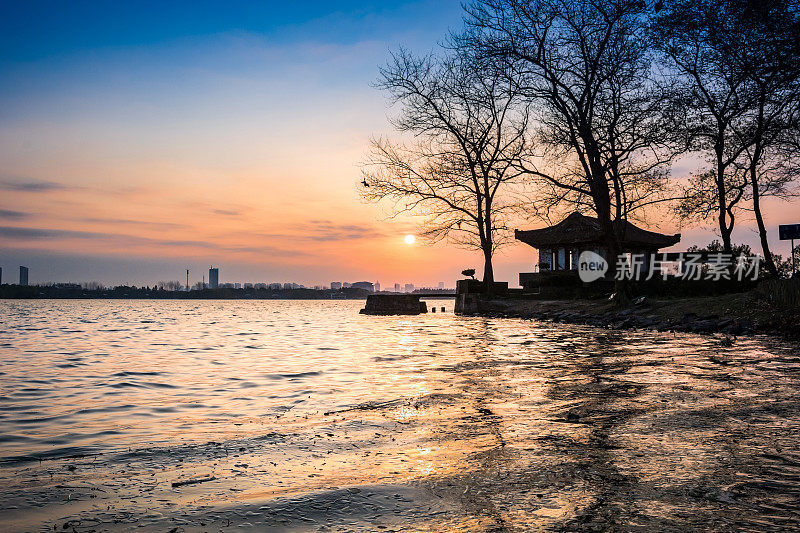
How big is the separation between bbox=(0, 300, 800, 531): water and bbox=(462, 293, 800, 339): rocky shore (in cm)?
652

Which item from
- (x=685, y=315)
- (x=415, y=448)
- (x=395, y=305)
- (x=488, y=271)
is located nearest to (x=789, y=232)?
(x=685, y=315)

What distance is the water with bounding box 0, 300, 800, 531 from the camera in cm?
343

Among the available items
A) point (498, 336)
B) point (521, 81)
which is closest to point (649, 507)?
point (498, 336)

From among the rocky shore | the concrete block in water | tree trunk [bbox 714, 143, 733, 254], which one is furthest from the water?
the concrete block in water

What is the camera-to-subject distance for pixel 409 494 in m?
3.78

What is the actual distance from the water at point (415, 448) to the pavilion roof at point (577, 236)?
112ft

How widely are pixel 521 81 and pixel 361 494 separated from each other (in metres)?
29.1

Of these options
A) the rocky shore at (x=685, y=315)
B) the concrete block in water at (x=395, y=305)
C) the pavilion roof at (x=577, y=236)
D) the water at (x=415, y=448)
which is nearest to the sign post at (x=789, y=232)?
the rocky shore at (x=685, y=315)

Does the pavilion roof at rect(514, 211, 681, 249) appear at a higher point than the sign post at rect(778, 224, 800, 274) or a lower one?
higher

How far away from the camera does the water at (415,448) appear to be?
3.43m

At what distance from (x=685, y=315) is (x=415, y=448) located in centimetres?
1960

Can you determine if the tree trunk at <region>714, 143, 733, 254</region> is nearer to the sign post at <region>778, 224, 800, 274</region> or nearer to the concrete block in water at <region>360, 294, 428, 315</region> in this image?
the sign post at <region>778, 224, 800, 274</region>

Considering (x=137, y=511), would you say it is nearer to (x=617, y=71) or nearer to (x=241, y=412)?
(x=241, y=412)

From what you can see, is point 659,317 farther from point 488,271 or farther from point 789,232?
point 488,271
